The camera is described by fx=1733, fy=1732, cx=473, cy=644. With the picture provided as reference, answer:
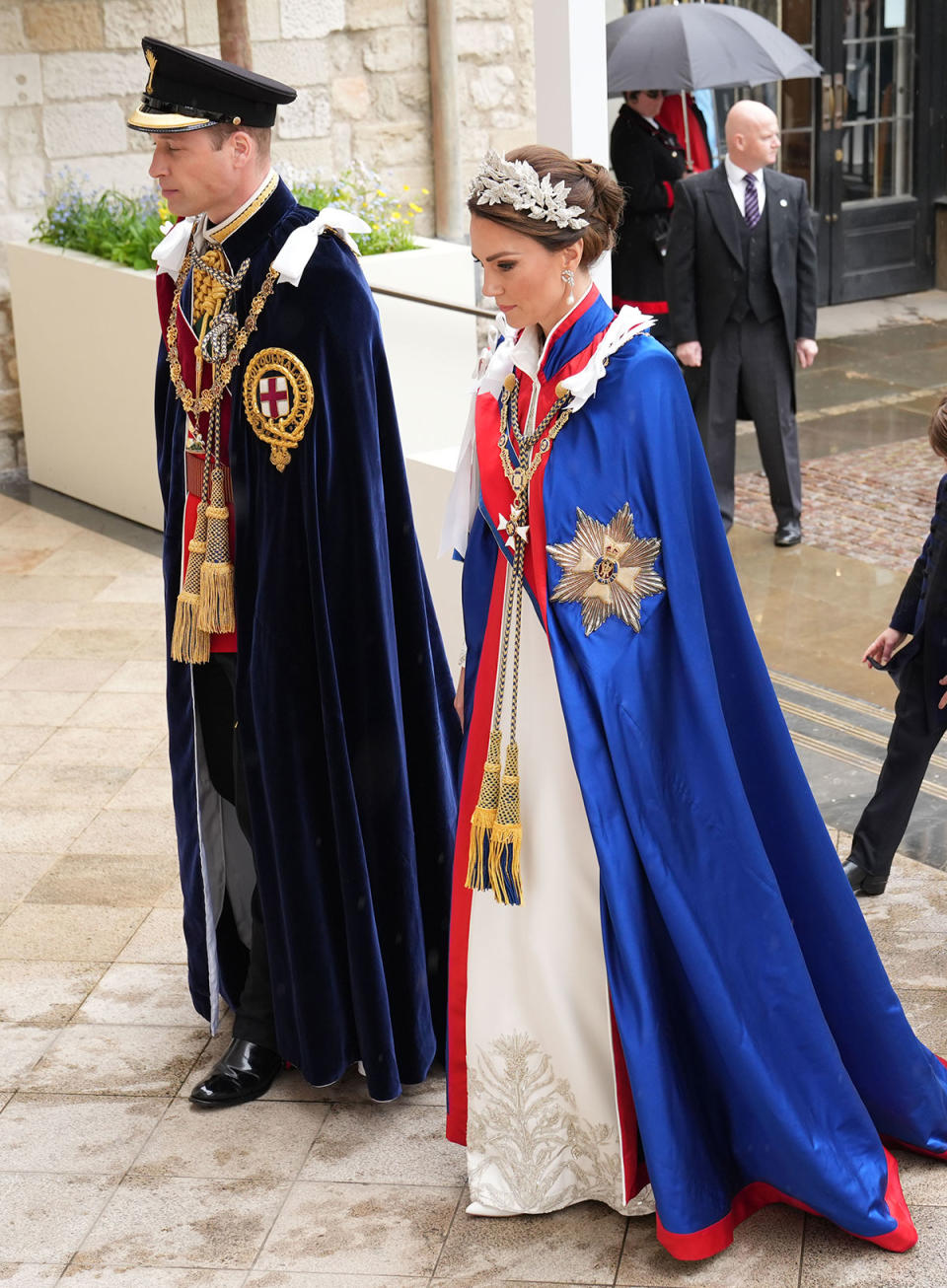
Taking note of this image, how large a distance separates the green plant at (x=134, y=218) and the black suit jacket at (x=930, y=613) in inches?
134

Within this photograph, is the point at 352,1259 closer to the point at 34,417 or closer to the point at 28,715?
the point at 28,715

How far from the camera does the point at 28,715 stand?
499 cm

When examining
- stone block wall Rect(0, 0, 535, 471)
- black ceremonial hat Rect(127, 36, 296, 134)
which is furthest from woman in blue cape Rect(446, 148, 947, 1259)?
stone block wall Rect(0, 0, 535, 471)

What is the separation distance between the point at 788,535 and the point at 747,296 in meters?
0.88

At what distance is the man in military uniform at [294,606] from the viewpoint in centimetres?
281

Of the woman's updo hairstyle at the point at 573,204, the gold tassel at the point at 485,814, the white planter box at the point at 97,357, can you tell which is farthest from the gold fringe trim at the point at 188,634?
the white planter box at the point at 97,357

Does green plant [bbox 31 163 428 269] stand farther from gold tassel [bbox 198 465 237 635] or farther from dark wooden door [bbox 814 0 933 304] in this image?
dark wooden door [bbox 814 0 933 304]

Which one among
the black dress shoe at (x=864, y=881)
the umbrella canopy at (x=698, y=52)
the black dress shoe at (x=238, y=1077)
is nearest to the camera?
the black dress shoe at (x=238, y=1077)

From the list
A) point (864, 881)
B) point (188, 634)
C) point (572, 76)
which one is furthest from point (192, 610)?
point (572, 76)

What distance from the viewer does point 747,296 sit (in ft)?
20.5

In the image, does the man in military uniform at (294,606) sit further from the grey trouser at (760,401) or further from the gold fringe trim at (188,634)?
the grey trouser at (760,401)

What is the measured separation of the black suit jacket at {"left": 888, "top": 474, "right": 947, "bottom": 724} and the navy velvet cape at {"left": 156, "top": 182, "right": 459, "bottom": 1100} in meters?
1.05

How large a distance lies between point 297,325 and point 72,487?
4626 millimetres

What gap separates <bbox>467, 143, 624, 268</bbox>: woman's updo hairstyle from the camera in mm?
2438
